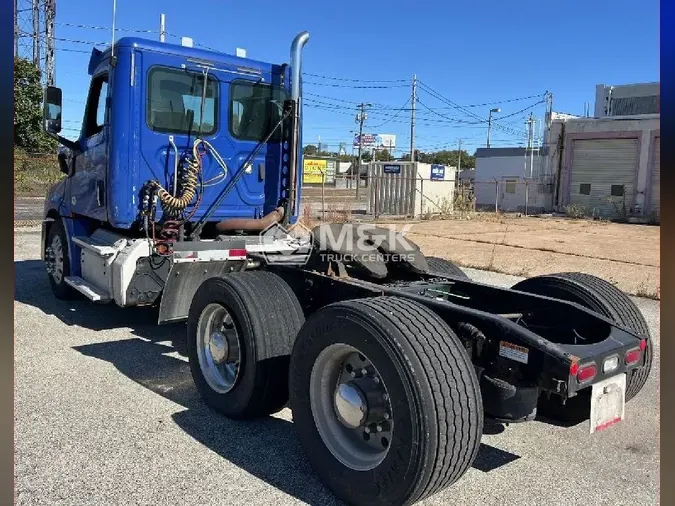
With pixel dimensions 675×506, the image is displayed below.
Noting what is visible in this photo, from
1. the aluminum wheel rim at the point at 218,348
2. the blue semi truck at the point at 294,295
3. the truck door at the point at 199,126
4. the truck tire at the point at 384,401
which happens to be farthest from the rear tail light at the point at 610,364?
the truck door at the point at 199,126

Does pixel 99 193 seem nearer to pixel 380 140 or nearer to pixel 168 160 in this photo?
pixel 168 160

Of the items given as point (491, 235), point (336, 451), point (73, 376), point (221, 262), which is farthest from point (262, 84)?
point (491, 235)

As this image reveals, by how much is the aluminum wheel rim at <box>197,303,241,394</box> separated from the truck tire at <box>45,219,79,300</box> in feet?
12.0

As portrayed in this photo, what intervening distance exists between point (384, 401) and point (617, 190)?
2986 cm

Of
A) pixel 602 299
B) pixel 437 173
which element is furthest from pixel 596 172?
pixel 602 299

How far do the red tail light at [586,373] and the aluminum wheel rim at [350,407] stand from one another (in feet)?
3.03

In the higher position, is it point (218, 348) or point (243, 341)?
point (243, 341)

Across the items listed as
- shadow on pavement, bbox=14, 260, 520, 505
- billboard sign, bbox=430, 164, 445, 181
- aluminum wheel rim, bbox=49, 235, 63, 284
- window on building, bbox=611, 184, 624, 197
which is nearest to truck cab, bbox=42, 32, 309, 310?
aluminum wheel rim, bbox=49, 235, 63, 284

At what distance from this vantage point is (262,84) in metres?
6.70

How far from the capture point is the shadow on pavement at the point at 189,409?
334 centimetres

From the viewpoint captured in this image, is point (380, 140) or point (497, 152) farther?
point (380, 140)

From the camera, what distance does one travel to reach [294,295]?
13.3ft

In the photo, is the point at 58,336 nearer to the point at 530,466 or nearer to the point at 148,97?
the point at 148,97

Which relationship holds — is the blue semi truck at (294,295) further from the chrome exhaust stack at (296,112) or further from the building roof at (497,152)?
the building roof at (497,152)
